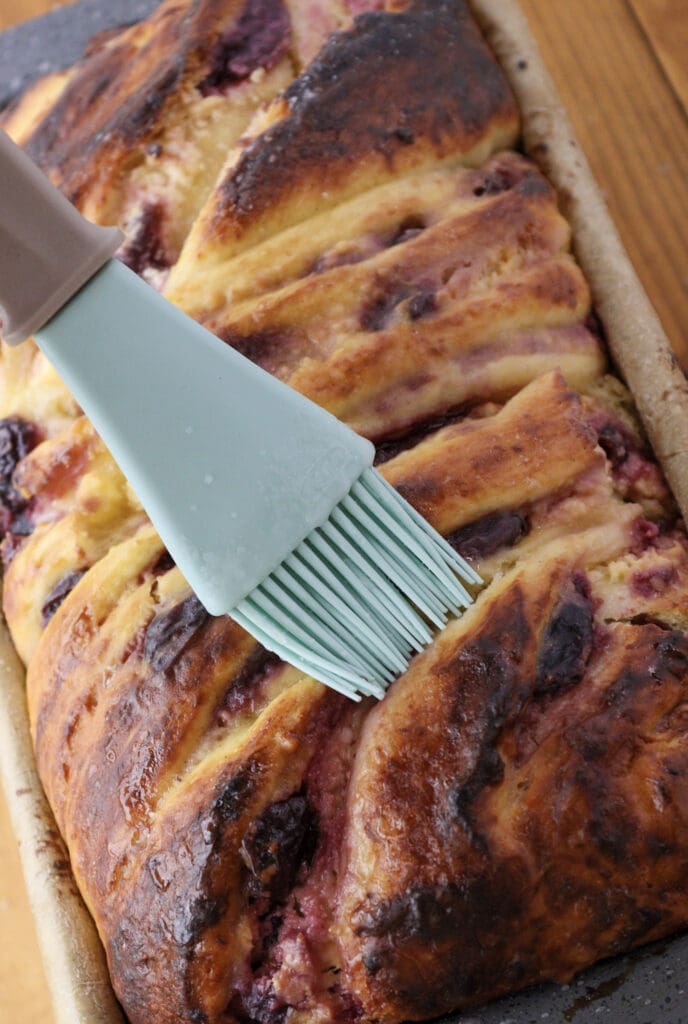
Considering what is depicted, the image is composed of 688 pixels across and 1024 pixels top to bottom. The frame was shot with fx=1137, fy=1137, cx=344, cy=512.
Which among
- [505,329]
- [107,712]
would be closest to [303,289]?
[505,329]

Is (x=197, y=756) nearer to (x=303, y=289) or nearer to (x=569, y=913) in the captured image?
(x=569, y=913)

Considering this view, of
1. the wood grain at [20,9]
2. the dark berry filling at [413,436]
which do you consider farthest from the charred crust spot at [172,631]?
the wood grain at [20,9]

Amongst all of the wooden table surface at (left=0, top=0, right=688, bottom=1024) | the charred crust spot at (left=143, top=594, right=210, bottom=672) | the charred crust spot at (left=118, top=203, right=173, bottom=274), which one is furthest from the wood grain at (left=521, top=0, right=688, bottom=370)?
the charred crust spot at (left=143, top=594, right=210, bottom=672)

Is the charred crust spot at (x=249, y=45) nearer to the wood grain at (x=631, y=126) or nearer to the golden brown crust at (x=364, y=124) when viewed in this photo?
the golden brown crust at (x=364, y=124)

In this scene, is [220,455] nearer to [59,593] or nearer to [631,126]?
[59,593]

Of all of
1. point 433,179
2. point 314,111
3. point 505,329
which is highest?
point 314,111

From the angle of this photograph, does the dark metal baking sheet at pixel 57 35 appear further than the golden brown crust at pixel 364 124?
Yes

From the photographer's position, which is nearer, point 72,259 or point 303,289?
point 72,259

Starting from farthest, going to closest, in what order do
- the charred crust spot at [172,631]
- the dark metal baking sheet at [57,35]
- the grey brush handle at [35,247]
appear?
the dark metal baking sheet at [57,35] < the charred crust spot at [172,631] < the grey brush handle at [35,247]
